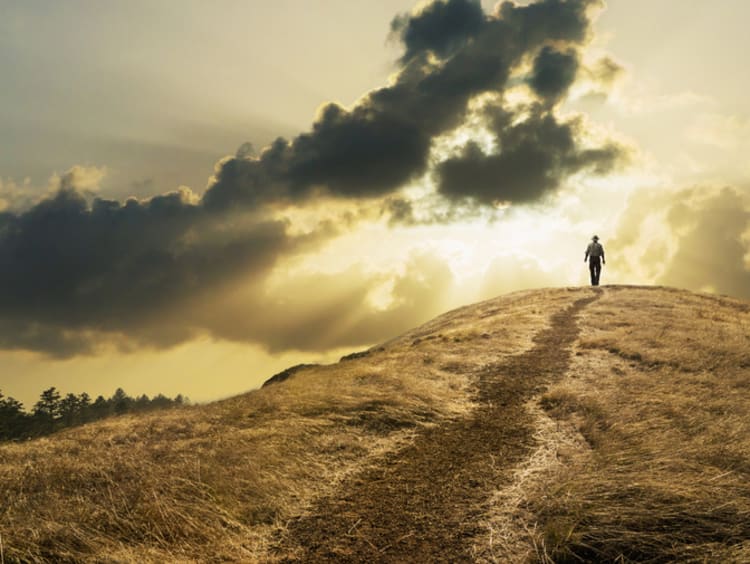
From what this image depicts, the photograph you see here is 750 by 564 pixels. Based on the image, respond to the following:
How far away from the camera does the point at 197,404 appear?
1692 centimetres

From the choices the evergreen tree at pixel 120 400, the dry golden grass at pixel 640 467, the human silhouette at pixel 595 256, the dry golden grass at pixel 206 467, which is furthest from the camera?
the evergreen tree at pixel 120 400

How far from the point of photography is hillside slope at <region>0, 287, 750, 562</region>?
656 centimetres

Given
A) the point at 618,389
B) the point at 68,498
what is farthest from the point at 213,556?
the point at 618,389

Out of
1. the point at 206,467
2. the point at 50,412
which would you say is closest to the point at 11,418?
the point at 50,412

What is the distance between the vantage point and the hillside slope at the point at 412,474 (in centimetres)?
656

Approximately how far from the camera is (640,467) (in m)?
8.32

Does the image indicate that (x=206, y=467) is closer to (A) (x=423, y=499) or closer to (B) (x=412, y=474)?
(B) (x=412, y=474)

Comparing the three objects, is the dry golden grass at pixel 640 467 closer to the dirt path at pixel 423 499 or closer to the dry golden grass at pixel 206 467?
the dirt path at pixel 423 499

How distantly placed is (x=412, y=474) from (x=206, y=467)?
12.6 ft

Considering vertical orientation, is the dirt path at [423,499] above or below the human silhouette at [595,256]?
below

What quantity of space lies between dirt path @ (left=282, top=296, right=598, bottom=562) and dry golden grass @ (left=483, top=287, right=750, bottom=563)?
19.9 inches

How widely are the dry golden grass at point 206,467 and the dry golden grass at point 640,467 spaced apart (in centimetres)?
322

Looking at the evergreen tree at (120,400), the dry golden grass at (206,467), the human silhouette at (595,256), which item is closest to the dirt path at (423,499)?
the dry golden grass at (206,467)

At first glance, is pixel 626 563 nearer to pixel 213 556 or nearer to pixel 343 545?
pixel 343 545
